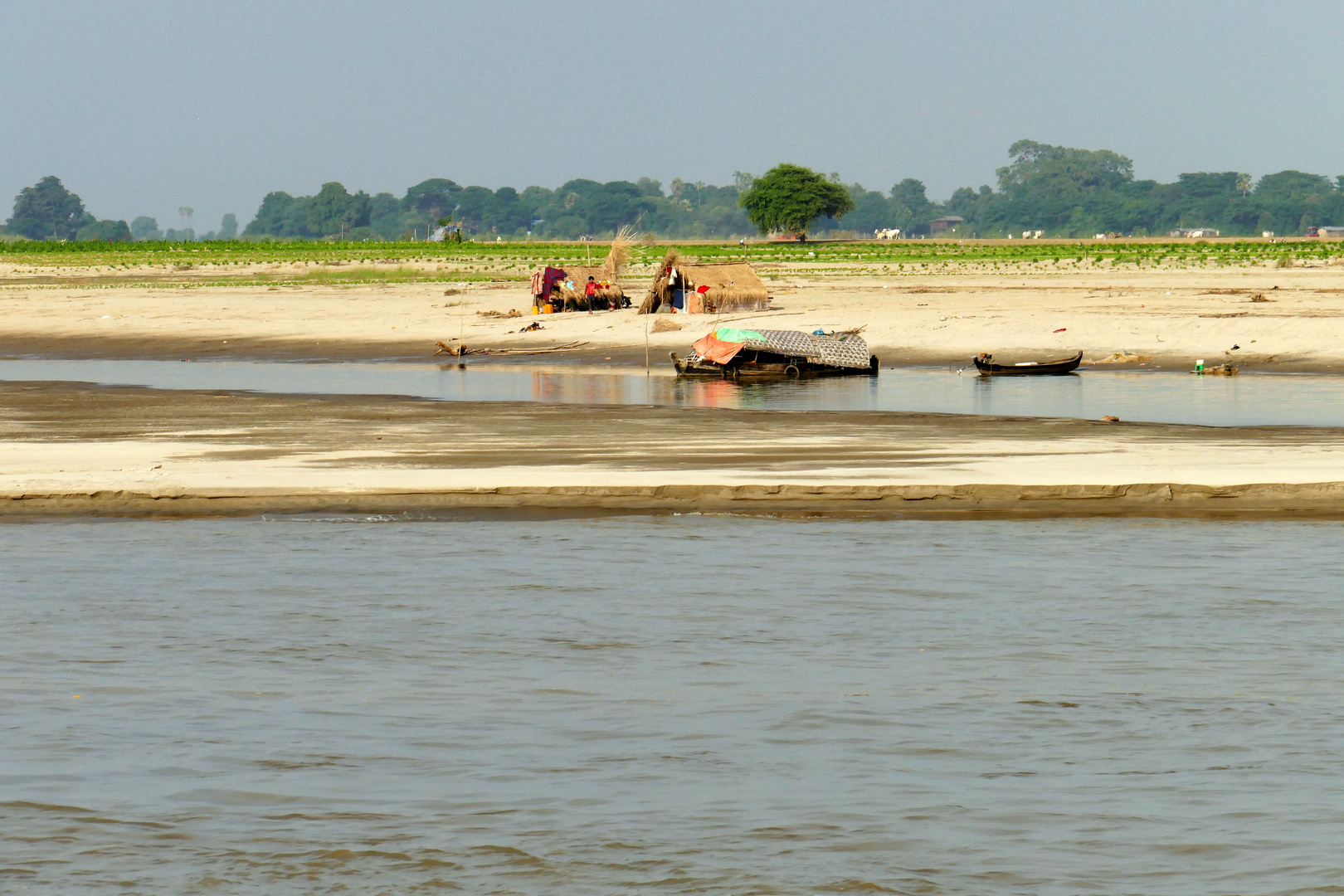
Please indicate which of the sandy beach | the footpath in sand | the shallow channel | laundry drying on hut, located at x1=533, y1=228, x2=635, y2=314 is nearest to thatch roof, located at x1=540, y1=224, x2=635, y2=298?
laundry drying on hut, located at x1=533, y1=228, x2=635, y2=314

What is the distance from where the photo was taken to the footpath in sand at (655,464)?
16.0 meters

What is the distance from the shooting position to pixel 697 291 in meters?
43.5

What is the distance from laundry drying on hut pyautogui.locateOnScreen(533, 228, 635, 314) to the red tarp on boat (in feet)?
41.8

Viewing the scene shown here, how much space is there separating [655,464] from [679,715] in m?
9.34

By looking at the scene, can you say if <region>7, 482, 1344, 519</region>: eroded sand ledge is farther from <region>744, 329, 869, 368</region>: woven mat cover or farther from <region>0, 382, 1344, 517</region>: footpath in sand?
<region>744, 329, 869, 368</region>: woven mat cover

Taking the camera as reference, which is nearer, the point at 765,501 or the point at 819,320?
the point at 765,501

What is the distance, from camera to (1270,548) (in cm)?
1366

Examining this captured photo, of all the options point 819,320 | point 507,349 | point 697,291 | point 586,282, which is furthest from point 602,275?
point 507,349

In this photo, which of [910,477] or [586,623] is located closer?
[586,623]

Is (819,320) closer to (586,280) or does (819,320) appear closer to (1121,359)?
(586,280)

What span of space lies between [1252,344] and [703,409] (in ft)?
50.8

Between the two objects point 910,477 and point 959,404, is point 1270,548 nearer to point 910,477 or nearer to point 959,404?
point 910,477

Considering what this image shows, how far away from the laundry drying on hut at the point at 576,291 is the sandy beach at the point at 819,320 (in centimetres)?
128

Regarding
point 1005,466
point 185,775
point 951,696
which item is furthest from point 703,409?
point 185,775
